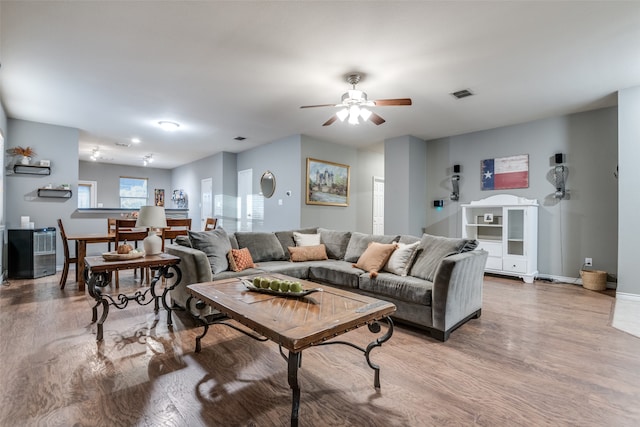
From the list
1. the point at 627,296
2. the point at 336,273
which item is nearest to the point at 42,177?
the point at 336,273

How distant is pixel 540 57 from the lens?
304 centimetres

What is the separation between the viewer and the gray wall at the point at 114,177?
940 centimetres

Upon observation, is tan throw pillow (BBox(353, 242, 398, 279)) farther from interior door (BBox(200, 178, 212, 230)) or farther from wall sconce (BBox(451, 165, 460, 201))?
interior door (BBox(200, 178, 212, 230))

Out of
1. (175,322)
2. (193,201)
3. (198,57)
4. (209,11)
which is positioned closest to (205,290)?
(175,322)

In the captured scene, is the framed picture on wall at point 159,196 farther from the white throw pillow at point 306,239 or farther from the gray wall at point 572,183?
the gray wall at point 572,183

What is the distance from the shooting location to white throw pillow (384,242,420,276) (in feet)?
10.2

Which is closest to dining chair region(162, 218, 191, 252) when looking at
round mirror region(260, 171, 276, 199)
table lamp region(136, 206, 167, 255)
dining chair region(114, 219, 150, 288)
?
dining chair region(114, 219, 150, 288)

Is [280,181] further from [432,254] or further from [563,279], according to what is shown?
[563,279]

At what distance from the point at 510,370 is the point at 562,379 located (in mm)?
286

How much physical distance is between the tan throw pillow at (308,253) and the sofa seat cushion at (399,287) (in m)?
0.97

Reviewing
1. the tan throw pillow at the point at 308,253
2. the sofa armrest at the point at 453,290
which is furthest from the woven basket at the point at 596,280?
the tan throw pillow at the point at 308,253

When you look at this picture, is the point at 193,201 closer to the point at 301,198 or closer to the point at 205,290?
the point at 301,198

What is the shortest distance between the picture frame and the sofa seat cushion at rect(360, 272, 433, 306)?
10.5ft

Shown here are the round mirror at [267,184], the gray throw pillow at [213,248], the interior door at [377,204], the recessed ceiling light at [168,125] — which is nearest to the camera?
the gray throw pillow at [213,248]
